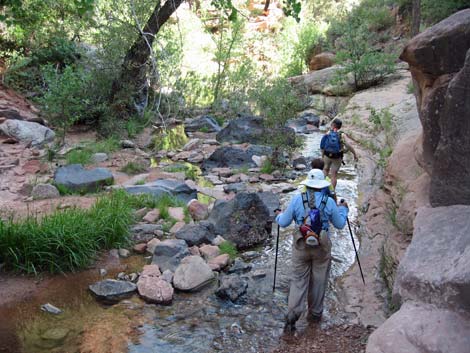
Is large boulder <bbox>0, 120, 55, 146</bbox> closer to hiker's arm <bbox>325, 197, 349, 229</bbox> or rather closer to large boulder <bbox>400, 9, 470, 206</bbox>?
hiker's arm <bbox>325, 197, 349, 229</bbox>

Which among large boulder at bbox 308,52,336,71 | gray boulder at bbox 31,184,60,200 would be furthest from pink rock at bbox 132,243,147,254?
large boulder at bbox 308,52,336,71

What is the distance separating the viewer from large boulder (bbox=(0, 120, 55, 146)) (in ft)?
42.1

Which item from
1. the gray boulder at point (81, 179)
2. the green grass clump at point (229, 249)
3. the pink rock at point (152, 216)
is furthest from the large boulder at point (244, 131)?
the green grass clump at point (229, 249)

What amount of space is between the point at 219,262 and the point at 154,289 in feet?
3.82

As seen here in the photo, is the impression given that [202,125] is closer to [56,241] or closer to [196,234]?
[196,234]

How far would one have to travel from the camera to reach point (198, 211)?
28.7 ft

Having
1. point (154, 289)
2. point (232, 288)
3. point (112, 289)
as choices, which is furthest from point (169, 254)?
point (232, 288)

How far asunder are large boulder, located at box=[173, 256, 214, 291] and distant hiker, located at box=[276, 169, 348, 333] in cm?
142

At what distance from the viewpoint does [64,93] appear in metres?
12.4

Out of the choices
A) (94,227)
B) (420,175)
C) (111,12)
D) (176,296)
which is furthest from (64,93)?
(420,175)

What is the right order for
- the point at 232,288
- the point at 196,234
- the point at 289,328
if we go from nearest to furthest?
the point at 289,328 → the point at 232,288 → the point at 196,234

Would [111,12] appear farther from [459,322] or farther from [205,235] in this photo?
[459,322]

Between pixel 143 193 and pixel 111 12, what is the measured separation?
7008mm

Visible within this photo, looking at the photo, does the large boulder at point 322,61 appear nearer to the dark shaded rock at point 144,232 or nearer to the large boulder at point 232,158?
the large boulder at point 232,158
